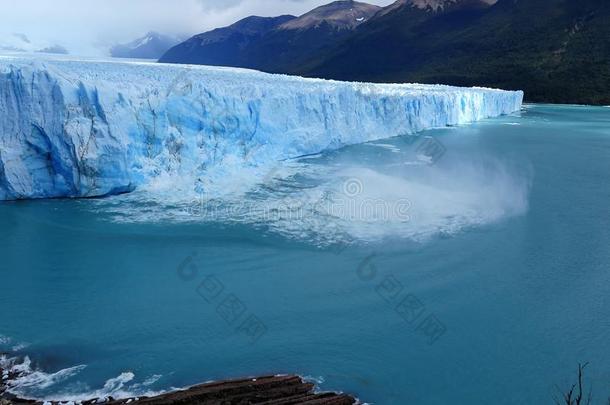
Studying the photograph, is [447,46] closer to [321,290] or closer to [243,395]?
[321,290]

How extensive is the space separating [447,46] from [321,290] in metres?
47.2

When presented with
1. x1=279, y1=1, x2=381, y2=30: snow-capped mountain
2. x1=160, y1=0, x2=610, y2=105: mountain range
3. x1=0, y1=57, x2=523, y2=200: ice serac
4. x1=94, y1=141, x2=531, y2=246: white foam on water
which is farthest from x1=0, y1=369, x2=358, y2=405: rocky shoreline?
x1=279, y1=1, x2=381, y2=30: snow-capped mountain

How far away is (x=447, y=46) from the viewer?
47812 mm

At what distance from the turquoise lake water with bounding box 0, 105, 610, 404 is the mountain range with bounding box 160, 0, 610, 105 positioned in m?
29.9

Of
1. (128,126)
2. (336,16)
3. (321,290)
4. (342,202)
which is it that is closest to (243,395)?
(321,290)

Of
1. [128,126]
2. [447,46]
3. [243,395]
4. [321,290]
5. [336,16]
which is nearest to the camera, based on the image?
[243,395]

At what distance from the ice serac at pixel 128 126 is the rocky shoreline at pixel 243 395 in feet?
15.9

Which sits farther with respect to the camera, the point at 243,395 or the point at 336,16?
the point at 336,16

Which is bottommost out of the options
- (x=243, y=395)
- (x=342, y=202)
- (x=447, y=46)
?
(x=243, y=395)

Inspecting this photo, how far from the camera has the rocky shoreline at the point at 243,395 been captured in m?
3.46

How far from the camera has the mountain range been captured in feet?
117

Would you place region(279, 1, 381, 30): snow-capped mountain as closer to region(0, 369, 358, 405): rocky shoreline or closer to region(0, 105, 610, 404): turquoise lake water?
region(0, 105, 610, 404): turquoise lake water

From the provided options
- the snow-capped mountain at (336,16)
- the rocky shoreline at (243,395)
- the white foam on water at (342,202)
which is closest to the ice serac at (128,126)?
the white foam on water at (342,202)

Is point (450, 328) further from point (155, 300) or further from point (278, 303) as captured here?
point (155, 300)
